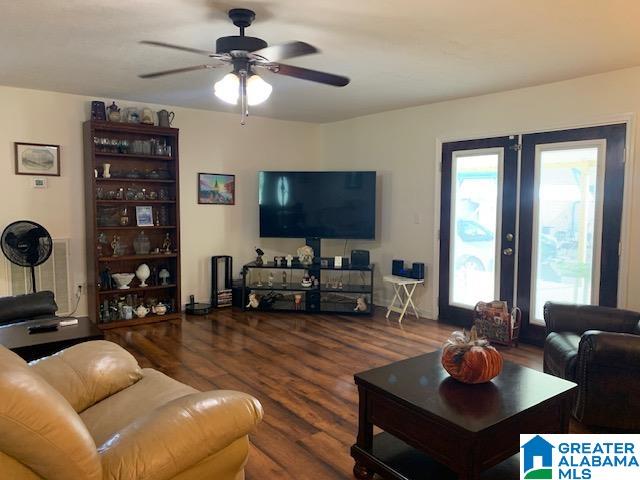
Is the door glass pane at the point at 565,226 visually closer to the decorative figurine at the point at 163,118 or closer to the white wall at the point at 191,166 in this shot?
the white wall at the point at 191,166

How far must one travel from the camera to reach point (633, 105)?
3744mm

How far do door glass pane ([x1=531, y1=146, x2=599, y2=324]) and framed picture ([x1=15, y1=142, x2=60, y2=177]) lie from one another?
4668mm

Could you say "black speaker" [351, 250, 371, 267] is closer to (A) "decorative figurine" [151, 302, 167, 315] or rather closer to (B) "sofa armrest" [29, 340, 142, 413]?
(A) "decorative figurine" [151, 302, 167, 315]

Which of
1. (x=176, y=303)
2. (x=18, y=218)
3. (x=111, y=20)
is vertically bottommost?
(x=176, y=303)

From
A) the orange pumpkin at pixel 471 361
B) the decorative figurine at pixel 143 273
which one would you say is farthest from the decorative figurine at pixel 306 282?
the orange pumpkin at pixel 471 361

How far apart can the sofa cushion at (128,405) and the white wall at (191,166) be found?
319 cm

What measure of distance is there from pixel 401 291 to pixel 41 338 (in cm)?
381

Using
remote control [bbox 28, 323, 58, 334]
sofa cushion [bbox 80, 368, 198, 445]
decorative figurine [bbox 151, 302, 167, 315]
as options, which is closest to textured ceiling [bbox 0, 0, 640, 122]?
remote control [bbox 28, 323, 58, 334]

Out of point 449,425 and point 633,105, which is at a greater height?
point 633,105

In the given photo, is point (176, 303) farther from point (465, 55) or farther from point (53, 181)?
point (465, 55)

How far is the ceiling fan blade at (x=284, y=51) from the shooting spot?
8.38ft

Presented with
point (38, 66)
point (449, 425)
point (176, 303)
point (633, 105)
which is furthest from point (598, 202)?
point (38, 66)

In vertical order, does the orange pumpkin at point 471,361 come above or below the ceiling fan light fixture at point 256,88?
below

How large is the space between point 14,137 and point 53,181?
518 mm
